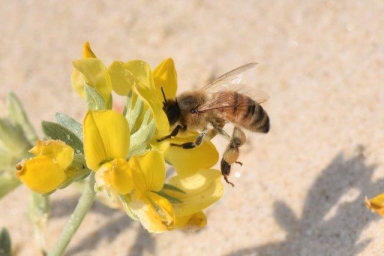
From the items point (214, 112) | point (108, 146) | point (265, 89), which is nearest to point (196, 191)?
point (214, 112)

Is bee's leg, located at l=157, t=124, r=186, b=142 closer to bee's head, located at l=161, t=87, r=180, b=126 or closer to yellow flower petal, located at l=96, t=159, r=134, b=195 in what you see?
bee's head, located at l=161, t=87, r=180, b=126

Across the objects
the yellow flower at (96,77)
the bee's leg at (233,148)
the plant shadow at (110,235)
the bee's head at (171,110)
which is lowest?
the plant shadow at (110,235)

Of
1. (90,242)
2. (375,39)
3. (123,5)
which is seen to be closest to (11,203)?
(90,242)

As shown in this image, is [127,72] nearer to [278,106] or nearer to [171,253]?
[171,253]

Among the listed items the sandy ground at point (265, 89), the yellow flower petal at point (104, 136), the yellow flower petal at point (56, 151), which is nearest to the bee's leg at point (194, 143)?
the yellow flower petal at point (104, 136)

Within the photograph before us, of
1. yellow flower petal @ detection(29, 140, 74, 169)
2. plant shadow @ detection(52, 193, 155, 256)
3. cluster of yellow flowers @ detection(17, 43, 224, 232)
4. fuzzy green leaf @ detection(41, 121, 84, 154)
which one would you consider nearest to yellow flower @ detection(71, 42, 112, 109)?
cluster of yellow flowers @ detection(17, 43, 224, 232)

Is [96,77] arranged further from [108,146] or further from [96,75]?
[108,146]

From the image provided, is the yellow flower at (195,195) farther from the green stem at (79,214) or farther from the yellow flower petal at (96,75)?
the yellow flower petal at (96,75)
